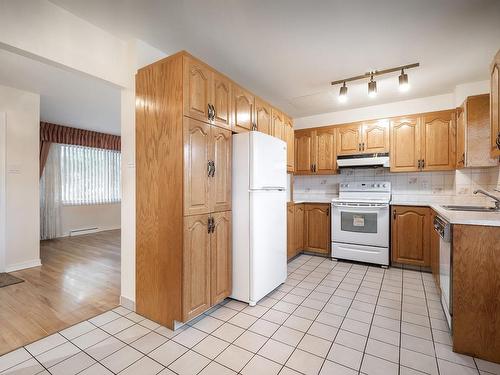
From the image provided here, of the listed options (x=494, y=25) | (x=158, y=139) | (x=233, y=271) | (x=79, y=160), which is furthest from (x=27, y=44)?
(x=79, y=160)

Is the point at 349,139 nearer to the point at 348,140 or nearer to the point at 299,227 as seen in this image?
the point at 348,140

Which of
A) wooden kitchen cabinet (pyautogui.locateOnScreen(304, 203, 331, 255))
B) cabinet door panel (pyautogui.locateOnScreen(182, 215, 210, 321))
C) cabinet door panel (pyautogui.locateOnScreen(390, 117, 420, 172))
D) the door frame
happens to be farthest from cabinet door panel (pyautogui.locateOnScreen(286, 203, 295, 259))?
the door frame

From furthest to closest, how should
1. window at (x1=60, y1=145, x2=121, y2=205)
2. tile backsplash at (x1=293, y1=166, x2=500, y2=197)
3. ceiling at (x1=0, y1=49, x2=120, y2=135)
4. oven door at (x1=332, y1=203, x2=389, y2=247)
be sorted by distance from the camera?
window at (x1=60, y1=145, x2=121, y2=205) < oven door at (x1=332, y1=203, x2=389, y2=247) < tile backsplash at (x1=293, y1=166, x2=500, y2=197) < ceiling at (x1=0, y1=49, x2=120, y2=135)

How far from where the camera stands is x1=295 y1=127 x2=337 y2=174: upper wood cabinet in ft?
13.4

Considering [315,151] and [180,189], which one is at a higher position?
[315,151]

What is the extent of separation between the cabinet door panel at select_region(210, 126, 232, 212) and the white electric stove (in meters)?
2.11

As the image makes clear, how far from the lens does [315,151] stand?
4227 millimetres

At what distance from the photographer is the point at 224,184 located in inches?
91.2

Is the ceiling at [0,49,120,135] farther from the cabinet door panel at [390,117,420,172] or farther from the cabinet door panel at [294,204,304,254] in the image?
the cabinet door panel at [390,117,420,172]

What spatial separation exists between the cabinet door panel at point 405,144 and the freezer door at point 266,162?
192cm

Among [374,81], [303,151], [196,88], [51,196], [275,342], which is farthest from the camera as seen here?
[51,196]

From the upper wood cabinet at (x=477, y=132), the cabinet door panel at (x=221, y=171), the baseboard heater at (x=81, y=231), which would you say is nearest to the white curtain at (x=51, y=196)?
the baseboard heater at (x=81, y=231)

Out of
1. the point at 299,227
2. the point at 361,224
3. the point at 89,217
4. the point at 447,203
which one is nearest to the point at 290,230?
the point at 299,227

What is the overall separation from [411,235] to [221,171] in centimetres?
282
